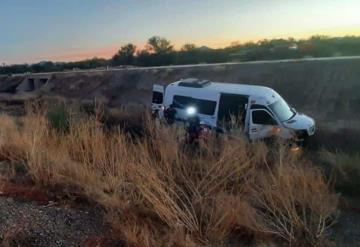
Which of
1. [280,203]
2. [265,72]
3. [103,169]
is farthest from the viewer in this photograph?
[265,72]

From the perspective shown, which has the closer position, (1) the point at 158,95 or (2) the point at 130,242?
(2) the point at 130,242

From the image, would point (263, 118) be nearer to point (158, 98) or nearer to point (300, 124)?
point (300, 124)

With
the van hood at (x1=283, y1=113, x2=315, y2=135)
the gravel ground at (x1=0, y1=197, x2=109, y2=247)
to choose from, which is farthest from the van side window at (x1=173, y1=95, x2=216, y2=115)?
the gravel ground at (x1=0, y1=197, x2=109, y2=247)

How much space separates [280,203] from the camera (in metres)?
8.17

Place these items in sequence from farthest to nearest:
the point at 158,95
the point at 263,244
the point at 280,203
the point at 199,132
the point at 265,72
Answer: the point at 265,72, the point at 158,95, the point at 199,132, the point at 280,203, the point at 263,244

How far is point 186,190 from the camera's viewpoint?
334 inches

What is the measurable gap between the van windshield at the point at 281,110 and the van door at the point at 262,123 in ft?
1.01

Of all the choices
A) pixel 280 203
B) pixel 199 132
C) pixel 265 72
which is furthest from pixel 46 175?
pixel 265 72

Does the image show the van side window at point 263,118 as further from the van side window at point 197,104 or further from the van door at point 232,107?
the van side window at point 197,104

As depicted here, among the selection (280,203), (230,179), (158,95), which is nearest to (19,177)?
(230,179)

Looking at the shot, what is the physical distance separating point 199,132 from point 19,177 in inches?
266

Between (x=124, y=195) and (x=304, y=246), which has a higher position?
(x=124, y=195)

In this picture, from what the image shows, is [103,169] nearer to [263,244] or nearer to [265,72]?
[263,244]

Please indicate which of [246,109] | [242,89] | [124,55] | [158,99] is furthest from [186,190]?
[124,55]
